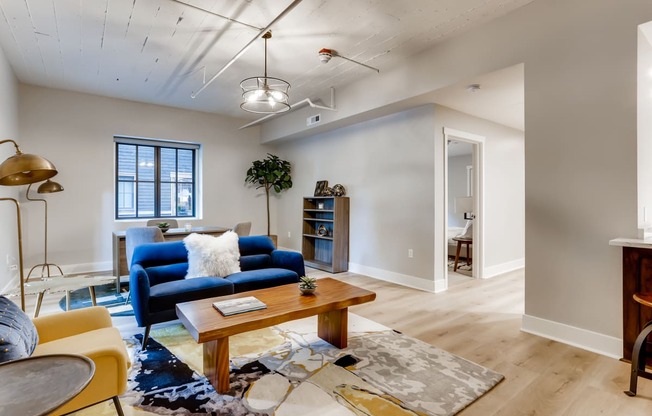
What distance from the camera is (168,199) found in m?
6.59

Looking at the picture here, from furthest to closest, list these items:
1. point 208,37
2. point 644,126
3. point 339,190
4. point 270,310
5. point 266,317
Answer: point 339,190
point 208,37
point 644,126
point 270,310
point 266,317

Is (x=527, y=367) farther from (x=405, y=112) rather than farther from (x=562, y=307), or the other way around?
(x=405, y=112)

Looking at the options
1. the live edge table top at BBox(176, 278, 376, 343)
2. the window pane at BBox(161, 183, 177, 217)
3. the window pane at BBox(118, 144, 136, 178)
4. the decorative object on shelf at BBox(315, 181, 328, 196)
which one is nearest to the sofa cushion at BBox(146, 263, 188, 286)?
the live edge table top at BBox(176, 278, 376, 343)

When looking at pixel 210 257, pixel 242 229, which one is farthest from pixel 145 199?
pixel 210 257

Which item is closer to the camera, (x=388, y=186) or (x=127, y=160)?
(x=388, y=186)

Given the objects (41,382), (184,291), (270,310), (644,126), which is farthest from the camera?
(184,291)

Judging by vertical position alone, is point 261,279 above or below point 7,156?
below

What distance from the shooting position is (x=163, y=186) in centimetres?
652

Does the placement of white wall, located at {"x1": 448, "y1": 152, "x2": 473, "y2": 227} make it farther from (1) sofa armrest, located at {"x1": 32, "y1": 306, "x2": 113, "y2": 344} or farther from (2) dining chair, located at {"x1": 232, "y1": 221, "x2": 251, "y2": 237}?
(1) sofa armrest, located at {"x1": 32, "y1": 306, "x2": 113, "y2": 344}

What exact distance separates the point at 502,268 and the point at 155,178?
6.53 m

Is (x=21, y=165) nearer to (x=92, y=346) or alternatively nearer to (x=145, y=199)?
(x=92, y=346)

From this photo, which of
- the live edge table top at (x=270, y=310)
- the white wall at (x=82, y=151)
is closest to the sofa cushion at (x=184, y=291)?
the live edge table top at (x=270, y=310)

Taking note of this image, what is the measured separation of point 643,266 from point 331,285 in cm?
234

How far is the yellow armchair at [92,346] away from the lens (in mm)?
1560
